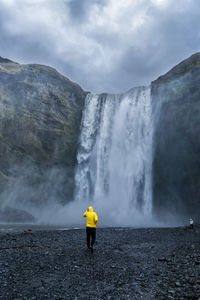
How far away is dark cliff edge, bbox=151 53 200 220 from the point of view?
96.5 feet

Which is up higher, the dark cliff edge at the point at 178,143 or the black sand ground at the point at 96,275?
the dark cliff edge at the point at 178,143

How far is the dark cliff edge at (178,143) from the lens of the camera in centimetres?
2942

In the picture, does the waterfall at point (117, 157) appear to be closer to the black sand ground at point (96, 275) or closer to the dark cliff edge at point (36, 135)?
the dark cliff edge at point (36, 135)

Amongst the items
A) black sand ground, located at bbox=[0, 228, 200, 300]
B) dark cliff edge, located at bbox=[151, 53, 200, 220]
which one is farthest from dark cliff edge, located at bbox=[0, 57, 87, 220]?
black sand ground, located at bbox=[0, 228, 200, 300]

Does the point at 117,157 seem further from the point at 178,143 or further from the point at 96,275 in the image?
the point at 96,275

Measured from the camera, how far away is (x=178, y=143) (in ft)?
103

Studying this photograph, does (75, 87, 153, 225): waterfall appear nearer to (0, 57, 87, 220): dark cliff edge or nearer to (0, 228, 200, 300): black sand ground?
(0, 57, 87, 220): dark cliff edge

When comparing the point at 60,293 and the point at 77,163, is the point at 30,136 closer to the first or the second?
the point at 77,163

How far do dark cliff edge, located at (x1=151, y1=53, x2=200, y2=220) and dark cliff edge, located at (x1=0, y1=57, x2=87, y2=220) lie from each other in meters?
14.5

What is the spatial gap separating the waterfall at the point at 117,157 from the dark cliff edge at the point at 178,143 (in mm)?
1480

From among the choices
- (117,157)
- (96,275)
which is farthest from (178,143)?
(96,275)

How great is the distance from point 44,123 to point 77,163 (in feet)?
28.5

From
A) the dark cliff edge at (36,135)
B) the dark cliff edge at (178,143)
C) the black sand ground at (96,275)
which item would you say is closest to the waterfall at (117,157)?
the dark cliff edge at (178,143)

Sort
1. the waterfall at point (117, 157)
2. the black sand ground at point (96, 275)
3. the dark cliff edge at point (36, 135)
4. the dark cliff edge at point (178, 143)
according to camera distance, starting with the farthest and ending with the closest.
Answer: the dark cliff edge at point (36, 135), the waterfall at point (117, 157), the dark cliff edge at point (178, 143), the black sand ground at point (96, 275)
